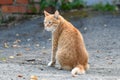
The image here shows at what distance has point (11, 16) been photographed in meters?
10.6

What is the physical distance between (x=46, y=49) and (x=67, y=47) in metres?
1.90

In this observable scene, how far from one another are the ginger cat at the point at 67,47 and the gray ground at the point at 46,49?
13 cm

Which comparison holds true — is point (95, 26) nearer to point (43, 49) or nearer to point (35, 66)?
point (43, 49)

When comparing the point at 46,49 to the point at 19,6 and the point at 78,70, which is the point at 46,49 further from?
the point at 19,6

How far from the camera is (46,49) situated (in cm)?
813

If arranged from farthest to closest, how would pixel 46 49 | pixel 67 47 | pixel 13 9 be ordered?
1. pixel 13 9
2. pixel 46 49
3. pixel 67 47

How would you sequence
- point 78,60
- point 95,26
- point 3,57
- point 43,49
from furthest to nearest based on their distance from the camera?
point 95,26 < point 43,49 < point 3,57 < point 78,60

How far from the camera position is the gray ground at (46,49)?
19.3 ft

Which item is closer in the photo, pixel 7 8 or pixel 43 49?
pixel 43 49

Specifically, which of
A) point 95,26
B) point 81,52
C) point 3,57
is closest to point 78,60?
point 81,52

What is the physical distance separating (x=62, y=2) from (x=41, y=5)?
48cm

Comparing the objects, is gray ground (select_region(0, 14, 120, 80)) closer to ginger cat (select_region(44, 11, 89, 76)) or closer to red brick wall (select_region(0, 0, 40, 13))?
ginger cat (select_region(44, 11, 89, 76))

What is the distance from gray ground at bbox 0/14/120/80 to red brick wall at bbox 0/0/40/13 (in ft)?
1.14

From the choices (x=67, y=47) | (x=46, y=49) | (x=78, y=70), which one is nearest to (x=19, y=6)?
(x=46, y=49)
